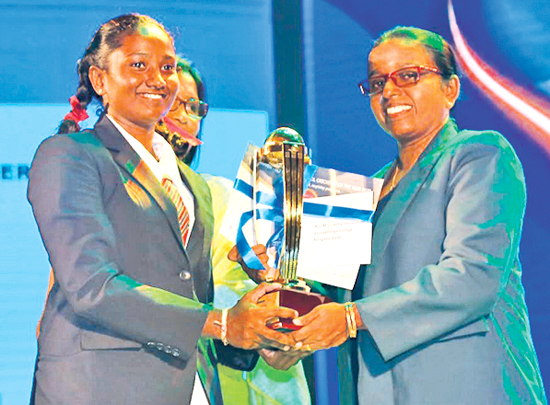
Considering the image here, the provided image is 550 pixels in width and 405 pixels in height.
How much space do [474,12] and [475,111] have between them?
36cm

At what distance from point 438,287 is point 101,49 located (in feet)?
3.60

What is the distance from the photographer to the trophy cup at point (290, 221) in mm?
2359

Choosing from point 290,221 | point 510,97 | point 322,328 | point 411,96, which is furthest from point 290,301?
point 510,97

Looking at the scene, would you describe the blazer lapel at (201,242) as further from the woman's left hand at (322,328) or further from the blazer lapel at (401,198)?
the blazer lapel at (401,198)

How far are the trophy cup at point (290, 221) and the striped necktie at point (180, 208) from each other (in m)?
0.26

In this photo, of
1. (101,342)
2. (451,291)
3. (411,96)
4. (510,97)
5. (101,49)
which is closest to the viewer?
(101,342)

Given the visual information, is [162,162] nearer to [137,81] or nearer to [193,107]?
[137,81]

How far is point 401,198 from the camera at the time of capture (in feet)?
8.17

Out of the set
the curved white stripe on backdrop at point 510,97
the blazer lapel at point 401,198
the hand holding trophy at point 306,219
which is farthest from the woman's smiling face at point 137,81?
the curved white stripe on backdrop at point 510,97

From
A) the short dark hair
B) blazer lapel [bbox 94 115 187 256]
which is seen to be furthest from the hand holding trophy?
the short dark hair

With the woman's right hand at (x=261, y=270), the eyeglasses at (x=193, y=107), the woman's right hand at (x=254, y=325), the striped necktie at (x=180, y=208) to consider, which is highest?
the eyeglasses at (x=193, y=107)

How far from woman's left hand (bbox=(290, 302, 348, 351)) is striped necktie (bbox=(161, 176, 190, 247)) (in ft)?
1.21

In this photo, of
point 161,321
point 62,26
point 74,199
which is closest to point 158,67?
point 74,199

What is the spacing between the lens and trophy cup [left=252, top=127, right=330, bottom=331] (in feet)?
7.74
